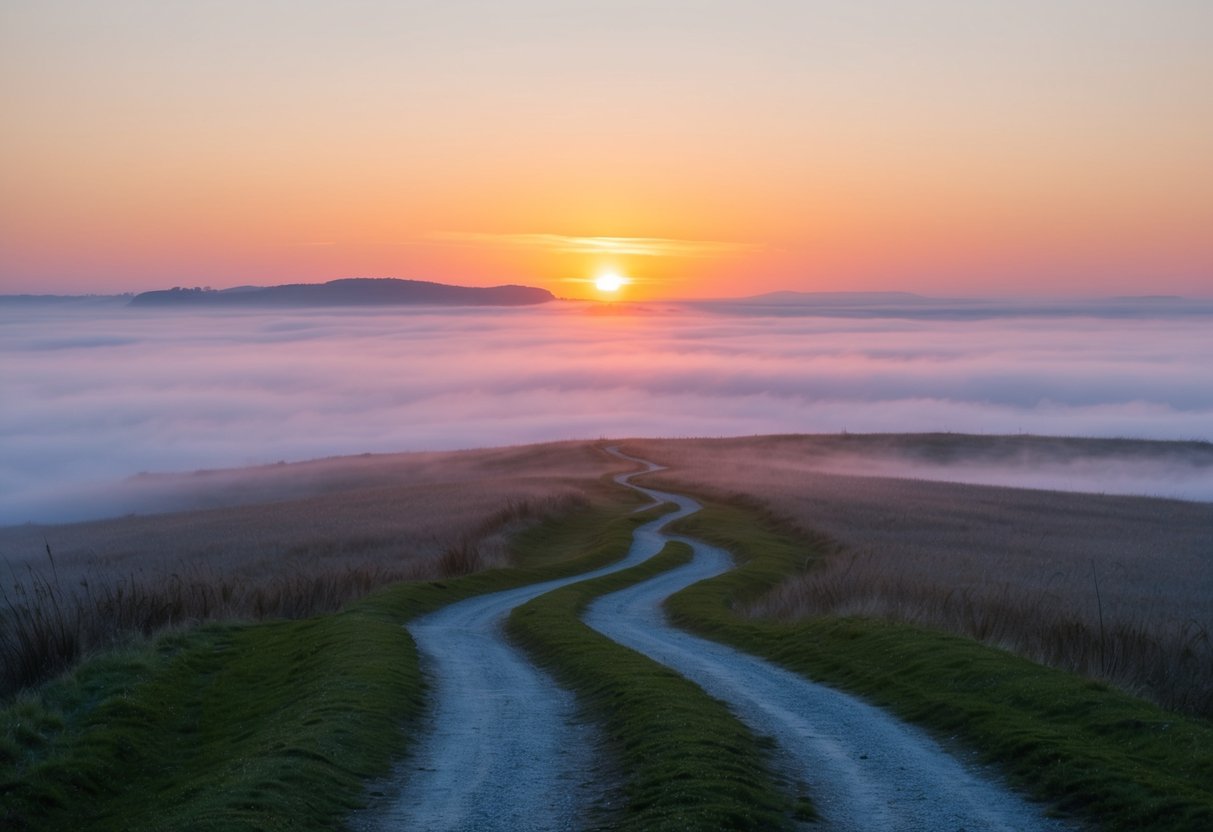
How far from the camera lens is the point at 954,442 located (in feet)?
346

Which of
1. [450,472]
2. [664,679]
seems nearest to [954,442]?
[450,472]

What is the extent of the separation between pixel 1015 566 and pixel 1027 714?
25169 millimetres

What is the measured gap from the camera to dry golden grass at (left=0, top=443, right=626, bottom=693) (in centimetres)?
2391

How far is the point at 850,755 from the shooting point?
1433 cm

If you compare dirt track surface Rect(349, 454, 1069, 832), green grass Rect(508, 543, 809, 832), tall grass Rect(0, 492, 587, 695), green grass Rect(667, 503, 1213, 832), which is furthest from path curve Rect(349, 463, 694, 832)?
tall grass Rect(0, 492, 587, 695)

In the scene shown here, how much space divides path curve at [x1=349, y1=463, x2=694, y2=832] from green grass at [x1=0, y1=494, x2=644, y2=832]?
465mm

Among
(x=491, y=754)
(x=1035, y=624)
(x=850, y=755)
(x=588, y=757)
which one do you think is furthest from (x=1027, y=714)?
(x=1035, y=624)

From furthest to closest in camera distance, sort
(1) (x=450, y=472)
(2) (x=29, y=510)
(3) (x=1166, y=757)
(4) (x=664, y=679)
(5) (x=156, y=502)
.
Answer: (2) (x=29, y=510) → (5) (x=156, y=502) → (1) (x=450, y=472) → (4) (x=664, y=679) → (3) (x=1166, y=757)

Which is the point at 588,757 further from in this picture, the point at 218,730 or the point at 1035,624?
the point at 1035,624

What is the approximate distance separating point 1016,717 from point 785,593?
16.7m

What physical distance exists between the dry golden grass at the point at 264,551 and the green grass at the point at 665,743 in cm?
881

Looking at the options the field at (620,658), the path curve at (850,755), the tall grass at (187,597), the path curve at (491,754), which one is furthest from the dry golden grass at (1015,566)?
the tall grass at (187,597)

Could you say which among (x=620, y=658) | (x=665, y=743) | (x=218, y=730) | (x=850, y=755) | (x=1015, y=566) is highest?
(x=665, y=743)

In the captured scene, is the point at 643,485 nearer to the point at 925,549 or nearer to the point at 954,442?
the point at 925,549
